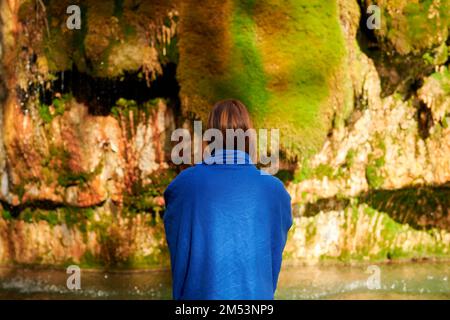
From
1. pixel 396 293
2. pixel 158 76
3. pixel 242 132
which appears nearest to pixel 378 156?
pixel 396 293

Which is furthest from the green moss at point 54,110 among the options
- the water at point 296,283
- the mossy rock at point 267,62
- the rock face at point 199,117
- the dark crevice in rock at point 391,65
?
the dark crevice in rock at point 391,65

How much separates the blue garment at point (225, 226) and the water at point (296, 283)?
4871mm

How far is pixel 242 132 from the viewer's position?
2139mm

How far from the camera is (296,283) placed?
7125 millimetres

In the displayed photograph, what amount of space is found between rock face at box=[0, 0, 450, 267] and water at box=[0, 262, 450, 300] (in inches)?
8.8

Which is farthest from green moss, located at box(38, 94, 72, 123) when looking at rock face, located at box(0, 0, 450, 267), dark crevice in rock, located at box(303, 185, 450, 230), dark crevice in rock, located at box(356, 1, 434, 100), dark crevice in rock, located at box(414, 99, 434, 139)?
dark crevice in rock, located at box(414, 99, 434, 139)

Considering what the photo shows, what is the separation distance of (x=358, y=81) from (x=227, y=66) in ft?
6.23

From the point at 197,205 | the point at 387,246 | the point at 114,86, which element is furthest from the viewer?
the point at 387,246

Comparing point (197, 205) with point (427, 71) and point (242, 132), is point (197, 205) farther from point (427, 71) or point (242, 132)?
point (427, 71)

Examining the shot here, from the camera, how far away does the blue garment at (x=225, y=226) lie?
2090mm

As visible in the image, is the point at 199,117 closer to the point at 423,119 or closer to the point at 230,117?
the point at 423,119

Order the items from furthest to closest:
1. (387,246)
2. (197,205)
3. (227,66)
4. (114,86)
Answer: (387,246) < (114,86) < (227,66) < (197,205)

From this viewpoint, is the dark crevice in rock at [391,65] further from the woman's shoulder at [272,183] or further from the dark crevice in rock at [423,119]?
the woman's shoulder at [272,183]

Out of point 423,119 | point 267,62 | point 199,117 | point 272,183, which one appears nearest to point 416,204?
point 423,119
